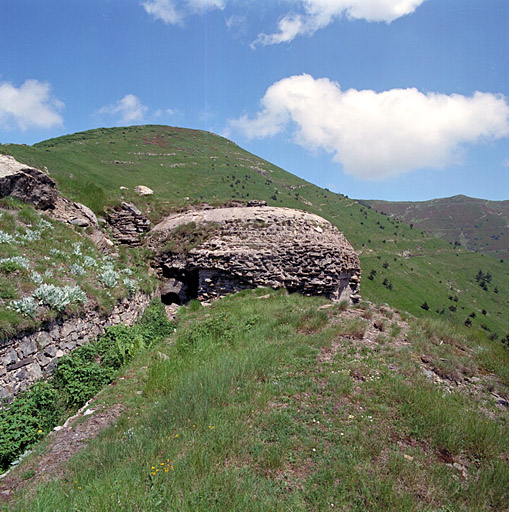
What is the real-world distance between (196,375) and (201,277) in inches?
323

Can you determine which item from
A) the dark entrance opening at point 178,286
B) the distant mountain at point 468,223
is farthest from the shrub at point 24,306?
the distant mountain at point 468,223

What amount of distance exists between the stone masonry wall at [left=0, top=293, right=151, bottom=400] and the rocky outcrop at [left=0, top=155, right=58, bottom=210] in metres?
6.20

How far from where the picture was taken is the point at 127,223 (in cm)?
1612

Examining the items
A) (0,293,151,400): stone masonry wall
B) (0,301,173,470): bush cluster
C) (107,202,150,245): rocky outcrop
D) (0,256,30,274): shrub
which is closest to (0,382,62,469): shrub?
(0,301,173,470): bush cluster

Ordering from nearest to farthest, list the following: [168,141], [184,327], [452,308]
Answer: [184,327] < [452,308] < [168,141]

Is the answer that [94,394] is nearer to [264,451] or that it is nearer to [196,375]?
[196,375]

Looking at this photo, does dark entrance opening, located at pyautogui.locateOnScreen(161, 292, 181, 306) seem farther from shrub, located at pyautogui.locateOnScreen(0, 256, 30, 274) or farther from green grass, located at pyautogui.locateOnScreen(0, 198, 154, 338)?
shrub, located at pyautogui.locateOnScreen(0, 256, 30, 274)

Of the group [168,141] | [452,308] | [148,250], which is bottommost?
[452,308]

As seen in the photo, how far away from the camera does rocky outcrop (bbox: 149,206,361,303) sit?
1353 centimetres

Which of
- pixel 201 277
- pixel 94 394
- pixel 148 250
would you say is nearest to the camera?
pixel 94 394

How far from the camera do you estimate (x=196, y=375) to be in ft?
19.1

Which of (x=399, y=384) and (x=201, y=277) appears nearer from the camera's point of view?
(x=399, y=384)

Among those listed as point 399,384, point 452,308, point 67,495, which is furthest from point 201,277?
point 452,308

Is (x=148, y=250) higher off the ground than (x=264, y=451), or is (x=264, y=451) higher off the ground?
(x=148, y=250)
